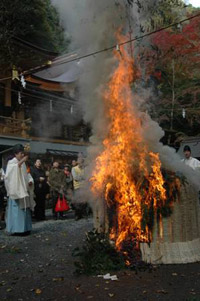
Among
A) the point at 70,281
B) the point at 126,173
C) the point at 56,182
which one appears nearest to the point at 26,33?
the point at 56,182

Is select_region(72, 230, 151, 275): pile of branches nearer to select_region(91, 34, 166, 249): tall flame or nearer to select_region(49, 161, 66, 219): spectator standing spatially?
select_region(91, 34, 166, 249): tall flame

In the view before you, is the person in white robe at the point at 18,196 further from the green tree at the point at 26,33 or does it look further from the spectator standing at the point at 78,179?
the green tree at the point at 26,33

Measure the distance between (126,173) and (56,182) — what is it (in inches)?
228

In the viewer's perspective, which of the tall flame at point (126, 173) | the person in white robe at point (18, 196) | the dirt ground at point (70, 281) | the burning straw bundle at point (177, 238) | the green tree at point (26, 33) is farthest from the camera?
the green tree at point (26, 33)

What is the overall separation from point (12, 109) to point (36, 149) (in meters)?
2.98

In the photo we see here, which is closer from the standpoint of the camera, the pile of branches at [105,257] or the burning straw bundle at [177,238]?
the pile of branches at [105,257]

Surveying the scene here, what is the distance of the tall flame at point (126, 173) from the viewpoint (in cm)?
492

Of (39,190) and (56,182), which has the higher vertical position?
(56,182)

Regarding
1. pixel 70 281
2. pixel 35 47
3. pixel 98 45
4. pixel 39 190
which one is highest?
pixel 35 47

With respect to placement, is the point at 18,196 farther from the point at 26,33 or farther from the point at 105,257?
the point at 26,33

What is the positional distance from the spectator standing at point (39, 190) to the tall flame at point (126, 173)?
5.25m

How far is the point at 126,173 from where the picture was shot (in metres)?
5.07

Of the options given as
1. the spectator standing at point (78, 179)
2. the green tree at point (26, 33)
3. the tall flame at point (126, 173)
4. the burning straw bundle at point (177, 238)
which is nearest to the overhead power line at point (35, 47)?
the green tree at point (26, 33)

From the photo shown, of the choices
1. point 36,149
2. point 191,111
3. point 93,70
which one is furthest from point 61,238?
point 36,149
